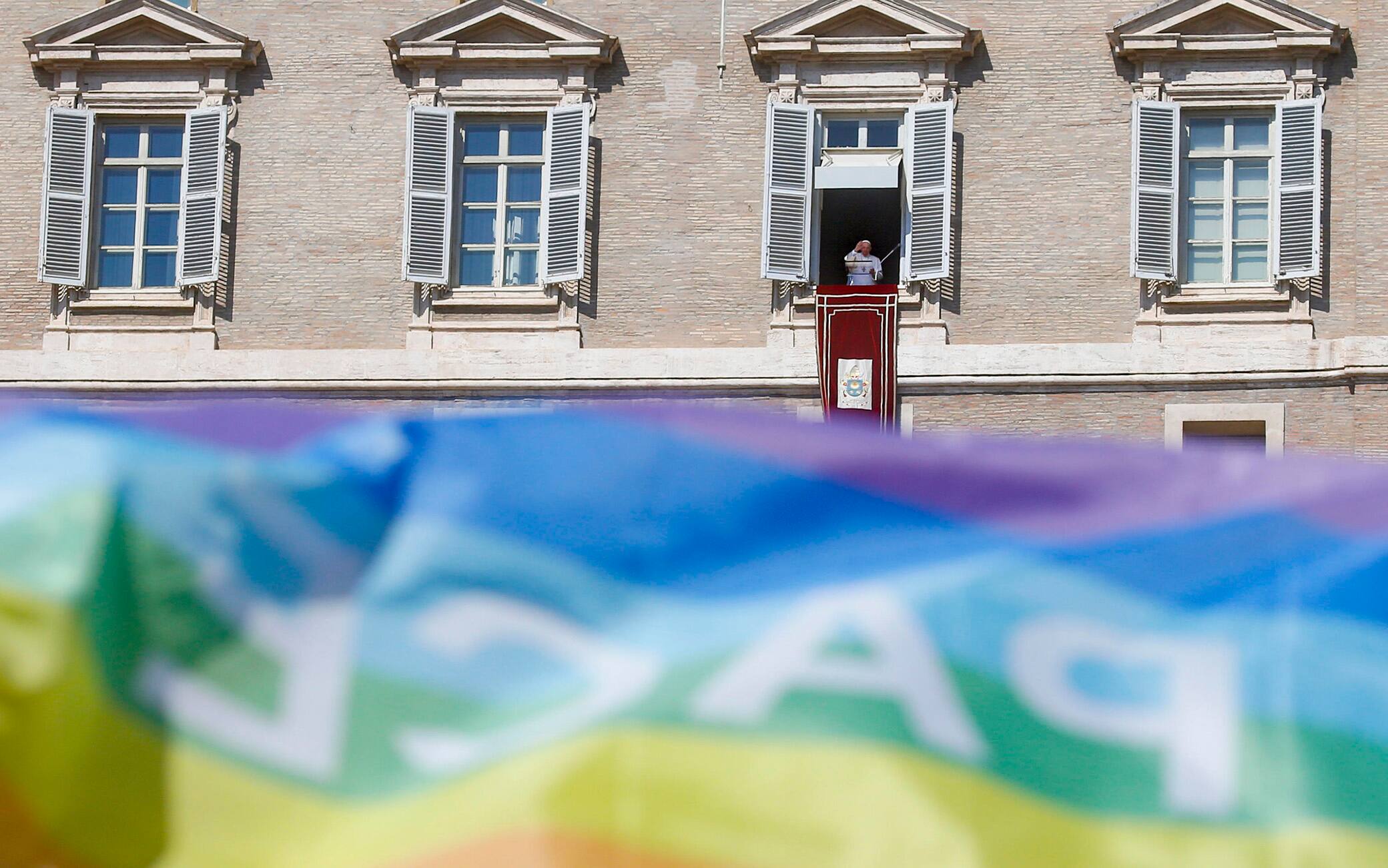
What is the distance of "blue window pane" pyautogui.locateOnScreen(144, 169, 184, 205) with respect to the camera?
755 inches

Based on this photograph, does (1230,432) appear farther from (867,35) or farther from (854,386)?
(867,35)

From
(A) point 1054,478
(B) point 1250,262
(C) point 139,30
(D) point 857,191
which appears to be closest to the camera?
(A) point 1054,478

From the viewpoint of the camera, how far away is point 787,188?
60.2ft

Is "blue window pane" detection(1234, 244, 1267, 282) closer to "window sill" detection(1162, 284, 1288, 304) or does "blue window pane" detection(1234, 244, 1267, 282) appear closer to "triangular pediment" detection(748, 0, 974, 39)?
"window sill" detection(1162, 284, 1288, 304)

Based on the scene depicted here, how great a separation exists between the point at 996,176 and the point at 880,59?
5.08 feet

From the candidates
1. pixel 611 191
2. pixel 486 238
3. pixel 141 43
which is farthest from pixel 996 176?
pixel 141 43

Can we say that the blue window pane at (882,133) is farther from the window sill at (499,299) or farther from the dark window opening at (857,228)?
the window sill at (499,299)

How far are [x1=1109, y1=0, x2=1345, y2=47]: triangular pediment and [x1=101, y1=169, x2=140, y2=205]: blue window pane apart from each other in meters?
9.53

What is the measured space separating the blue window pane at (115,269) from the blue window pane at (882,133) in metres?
7.25

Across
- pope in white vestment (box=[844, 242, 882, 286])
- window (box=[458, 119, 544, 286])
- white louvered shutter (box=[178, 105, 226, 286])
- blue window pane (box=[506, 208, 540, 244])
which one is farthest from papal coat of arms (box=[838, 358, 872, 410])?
white louvered shutter (box=[178, 105, 226, 286])

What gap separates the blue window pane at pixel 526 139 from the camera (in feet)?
61.9

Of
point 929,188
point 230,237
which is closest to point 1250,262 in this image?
point 929,188

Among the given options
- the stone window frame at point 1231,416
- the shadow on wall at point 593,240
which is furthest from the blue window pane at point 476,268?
the stone window frame at point 1231,416

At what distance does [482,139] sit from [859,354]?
14.1ft
